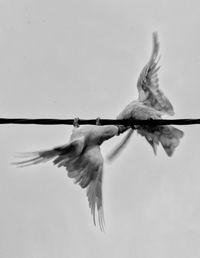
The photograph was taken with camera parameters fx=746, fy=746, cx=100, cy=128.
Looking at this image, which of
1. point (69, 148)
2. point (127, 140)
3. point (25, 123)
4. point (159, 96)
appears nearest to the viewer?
point (25, 123)

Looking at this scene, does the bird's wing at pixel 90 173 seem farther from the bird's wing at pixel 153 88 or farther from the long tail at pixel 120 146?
the bird's wing at pixel 153 88

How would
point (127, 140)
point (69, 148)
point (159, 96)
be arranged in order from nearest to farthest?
point (69, 148) < point (127, 140) < point (159, 96)

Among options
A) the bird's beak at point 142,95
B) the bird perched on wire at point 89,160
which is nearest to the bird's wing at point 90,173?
the bird perched on wire at point 89,160

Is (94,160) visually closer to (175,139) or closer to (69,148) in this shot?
(69,148)

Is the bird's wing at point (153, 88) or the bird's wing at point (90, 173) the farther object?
the bird's wing at point (153, 88)

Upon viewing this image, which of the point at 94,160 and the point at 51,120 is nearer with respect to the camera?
the point at 51,120

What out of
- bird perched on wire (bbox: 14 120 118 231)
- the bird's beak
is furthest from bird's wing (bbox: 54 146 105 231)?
the bird's beak

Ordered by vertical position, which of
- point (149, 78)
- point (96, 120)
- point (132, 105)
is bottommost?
point (96, 120)

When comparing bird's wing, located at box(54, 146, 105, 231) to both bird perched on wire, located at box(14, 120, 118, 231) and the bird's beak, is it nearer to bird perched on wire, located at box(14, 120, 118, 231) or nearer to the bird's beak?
bird perched on wire, located at box(14, 120, 118, 231)

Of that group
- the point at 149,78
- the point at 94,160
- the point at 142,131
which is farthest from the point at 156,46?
the point at 94,160
